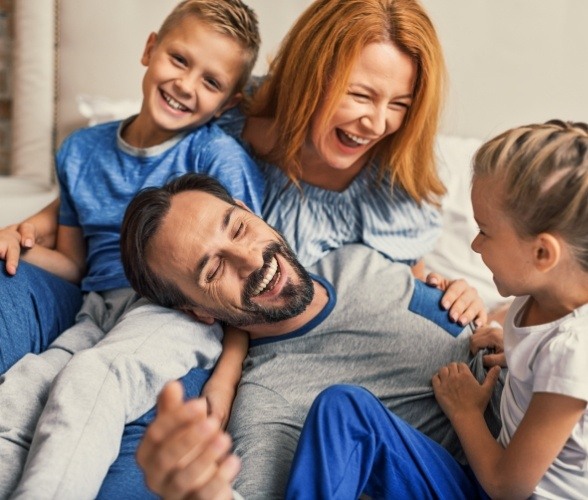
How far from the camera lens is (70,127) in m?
2.41

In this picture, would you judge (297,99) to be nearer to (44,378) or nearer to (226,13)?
(226,13)

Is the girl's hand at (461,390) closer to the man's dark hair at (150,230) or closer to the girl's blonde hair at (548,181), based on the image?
the girl's blonde hair at (548,181)

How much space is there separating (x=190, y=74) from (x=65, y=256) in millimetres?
491

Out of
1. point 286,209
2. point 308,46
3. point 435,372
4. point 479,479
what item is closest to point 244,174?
point 286,209

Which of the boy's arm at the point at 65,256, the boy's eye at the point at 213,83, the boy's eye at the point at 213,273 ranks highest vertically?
the boy's eye at the point at 213,83

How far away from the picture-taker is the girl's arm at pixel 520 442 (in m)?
1.11

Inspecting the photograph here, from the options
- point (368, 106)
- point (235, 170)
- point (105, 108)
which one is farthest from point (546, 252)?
point (105, 108)

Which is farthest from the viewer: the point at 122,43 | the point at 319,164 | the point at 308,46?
the point at 122,43

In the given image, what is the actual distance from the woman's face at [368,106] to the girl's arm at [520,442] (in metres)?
0.59

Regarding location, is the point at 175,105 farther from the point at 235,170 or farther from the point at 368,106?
the point at 368,106

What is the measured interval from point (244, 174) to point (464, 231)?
0.59 meters

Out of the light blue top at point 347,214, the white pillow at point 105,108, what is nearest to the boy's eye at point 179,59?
the light blue top at point 347,214

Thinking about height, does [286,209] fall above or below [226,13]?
below

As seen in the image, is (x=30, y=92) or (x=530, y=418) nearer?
(x=530, y=418)
